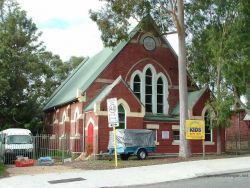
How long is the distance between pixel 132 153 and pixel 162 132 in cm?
766

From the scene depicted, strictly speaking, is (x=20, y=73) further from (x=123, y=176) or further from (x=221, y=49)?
(x=123, y=176)

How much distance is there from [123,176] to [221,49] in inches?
553

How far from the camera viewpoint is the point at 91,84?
35.0 meters

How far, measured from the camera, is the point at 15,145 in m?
30.9

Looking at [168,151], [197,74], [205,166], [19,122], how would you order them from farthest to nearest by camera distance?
[19,122], [168,151], [197,74], [205,166]

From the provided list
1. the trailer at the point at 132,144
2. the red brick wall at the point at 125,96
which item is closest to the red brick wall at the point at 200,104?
the red brick wall at the point at 125,96

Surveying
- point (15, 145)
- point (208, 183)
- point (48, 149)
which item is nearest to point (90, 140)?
point (48, 149)

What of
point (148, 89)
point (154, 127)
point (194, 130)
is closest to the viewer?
point (194, 130)

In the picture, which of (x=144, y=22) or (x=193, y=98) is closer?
(x=144, y=22)

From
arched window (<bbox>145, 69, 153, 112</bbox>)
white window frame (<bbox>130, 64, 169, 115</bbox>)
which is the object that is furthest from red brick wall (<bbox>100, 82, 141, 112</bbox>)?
arched window (<bbox>145, 69, 153, 112</bbox>)

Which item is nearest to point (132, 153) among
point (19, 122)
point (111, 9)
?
point (111, 9)

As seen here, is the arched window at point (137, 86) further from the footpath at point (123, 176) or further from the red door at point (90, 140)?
the footpath at point (123, 176)

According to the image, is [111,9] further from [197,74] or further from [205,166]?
[205,166]

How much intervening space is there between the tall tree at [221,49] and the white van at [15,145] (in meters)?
Result: 13.3
